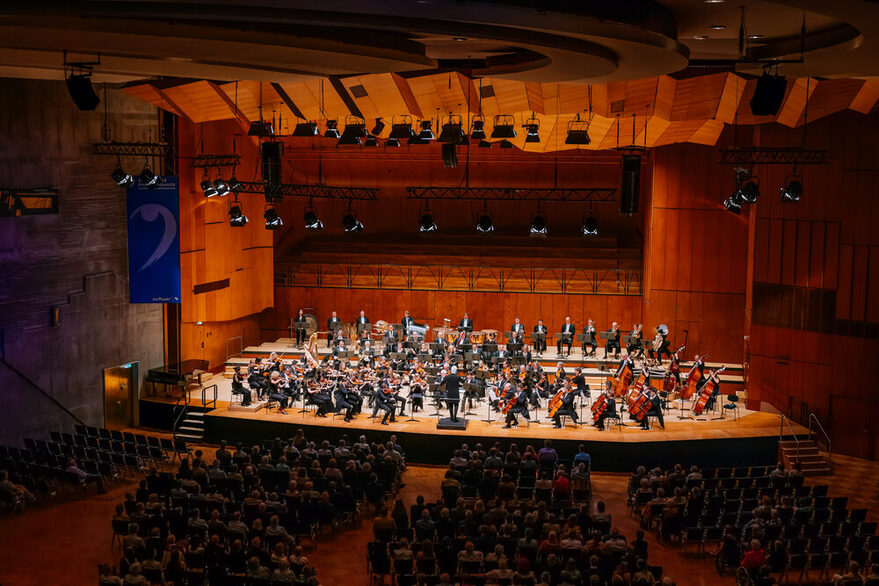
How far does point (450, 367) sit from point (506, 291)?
19.0 ft

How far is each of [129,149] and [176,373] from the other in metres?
4.84

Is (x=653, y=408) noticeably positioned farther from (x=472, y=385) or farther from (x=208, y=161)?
(x=208, y=161)

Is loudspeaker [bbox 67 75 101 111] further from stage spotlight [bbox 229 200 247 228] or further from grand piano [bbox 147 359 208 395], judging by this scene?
grand piano [bbox 147 359 208 395]

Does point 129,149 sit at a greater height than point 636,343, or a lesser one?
greater

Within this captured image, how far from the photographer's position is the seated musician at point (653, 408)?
16.6 meters

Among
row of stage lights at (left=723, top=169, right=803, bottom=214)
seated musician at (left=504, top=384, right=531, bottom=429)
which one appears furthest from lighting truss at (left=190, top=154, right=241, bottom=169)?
row of stage lights at (left=723, top=169, right=803, bottom=214)

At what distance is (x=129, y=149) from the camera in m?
18.7

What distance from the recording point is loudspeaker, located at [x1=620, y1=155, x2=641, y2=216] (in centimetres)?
1612

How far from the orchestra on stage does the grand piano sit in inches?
45.6

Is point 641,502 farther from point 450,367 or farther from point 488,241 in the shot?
point 488,241

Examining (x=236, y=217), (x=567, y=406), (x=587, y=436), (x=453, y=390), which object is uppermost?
(x=236, y=217)

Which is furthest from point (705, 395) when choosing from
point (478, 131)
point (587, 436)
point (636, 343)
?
point (478, 131)

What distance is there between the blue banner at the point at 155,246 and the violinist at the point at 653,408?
9494 millimetres

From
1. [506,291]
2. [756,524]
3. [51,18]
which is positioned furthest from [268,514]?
[506,291]
